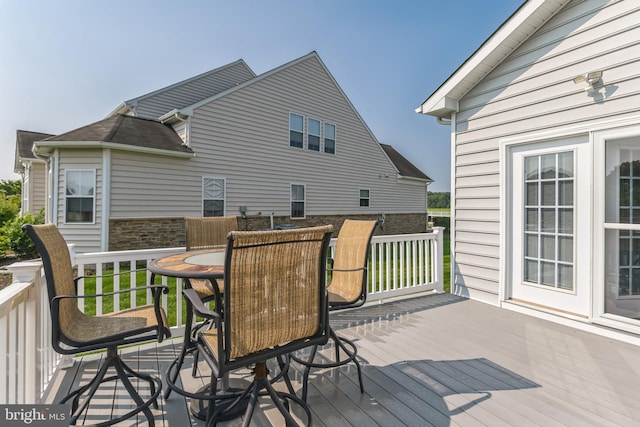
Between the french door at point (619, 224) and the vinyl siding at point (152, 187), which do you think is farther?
the vinyl siding at point (152, 187)

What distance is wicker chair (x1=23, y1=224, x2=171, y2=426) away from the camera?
172cm

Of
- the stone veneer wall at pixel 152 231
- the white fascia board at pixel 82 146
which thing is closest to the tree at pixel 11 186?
the white fascia board at pixel 82 146

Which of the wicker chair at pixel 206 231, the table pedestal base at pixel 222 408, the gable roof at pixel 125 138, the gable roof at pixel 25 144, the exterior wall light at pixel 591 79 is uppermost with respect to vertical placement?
the gable roof at pixel 25 144

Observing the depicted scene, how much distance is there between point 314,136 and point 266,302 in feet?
34.9

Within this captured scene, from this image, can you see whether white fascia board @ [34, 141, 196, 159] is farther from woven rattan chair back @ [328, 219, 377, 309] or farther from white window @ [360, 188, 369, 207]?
white window @ [360, 188, 369, 207]

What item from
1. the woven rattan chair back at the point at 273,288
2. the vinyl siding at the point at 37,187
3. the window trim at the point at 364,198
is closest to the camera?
the woven rattan chair back at the point at 273,288

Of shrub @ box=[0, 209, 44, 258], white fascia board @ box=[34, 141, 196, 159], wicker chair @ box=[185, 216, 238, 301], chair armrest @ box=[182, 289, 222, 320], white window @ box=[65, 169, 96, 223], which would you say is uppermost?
white fascia board @ box=[34, 141, 196, 159]

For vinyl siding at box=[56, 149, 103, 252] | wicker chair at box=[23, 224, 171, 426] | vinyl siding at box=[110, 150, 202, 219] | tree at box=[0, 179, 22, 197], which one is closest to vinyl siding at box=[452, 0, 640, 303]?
wicker chair at box=[23, 224, 171, 426]

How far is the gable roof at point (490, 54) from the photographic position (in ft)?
12.0

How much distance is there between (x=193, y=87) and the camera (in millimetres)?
11727

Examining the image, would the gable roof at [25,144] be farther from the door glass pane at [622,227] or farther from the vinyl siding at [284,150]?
the door glass pane at [622,227]

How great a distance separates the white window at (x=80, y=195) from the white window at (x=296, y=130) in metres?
5.83

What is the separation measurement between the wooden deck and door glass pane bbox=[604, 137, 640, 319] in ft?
1.49

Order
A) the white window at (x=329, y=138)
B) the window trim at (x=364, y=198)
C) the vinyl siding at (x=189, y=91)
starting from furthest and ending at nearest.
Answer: the window trim at (x=364, y=198) → the white window at (x=329, y=138) → the vinyl siding at (x=189, y=91)
